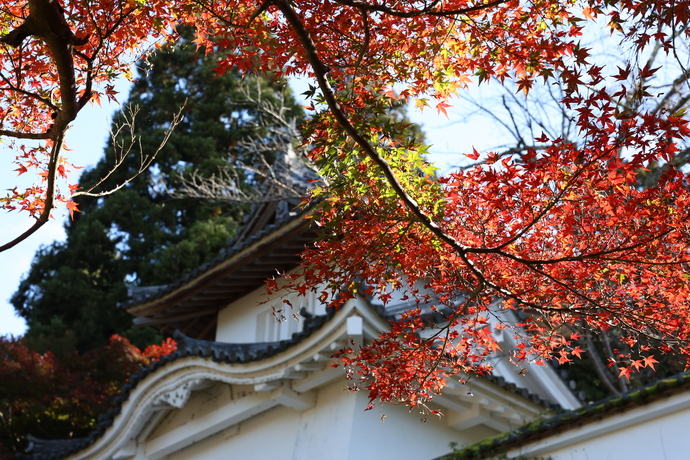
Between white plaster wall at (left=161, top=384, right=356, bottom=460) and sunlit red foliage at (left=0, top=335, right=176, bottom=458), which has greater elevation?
sunlit red foliage at (left=0, top=335, right=176, bottom=458)

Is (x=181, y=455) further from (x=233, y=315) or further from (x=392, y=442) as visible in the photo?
(x=392, y=442)

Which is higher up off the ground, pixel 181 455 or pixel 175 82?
pixel 175 82

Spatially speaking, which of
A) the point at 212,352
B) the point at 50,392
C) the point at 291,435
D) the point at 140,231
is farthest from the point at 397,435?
the point at 140,231

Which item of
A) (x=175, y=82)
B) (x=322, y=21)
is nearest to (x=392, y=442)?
(x=322, y=21)

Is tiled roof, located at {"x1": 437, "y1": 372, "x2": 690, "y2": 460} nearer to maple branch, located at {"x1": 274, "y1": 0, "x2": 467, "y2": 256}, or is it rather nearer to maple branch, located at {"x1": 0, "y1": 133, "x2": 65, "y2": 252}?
maple branch, located at {"x1": 274, "y1": 0, "x2": 467, "y2": 256}

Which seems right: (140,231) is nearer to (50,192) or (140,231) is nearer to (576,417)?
(576,417)

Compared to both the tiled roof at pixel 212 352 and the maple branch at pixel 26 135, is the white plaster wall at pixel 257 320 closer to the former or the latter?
the tiled roof at pixel 212 352

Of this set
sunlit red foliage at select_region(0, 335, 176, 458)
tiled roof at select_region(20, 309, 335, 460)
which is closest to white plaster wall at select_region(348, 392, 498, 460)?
tiled roof at select_region(20, 309, 335, 460)

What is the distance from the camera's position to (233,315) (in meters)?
11.9

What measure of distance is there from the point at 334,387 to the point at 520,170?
5.37m

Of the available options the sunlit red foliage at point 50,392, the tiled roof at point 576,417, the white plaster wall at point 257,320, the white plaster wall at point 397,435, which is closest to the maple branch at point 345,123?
the tiled roof at point 576,417

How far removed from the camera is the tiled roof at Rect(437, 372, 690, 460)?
5672mm

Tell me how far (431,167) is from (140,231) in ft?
57.1

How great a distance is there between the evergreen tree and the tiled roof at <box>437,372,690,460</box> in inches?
464
